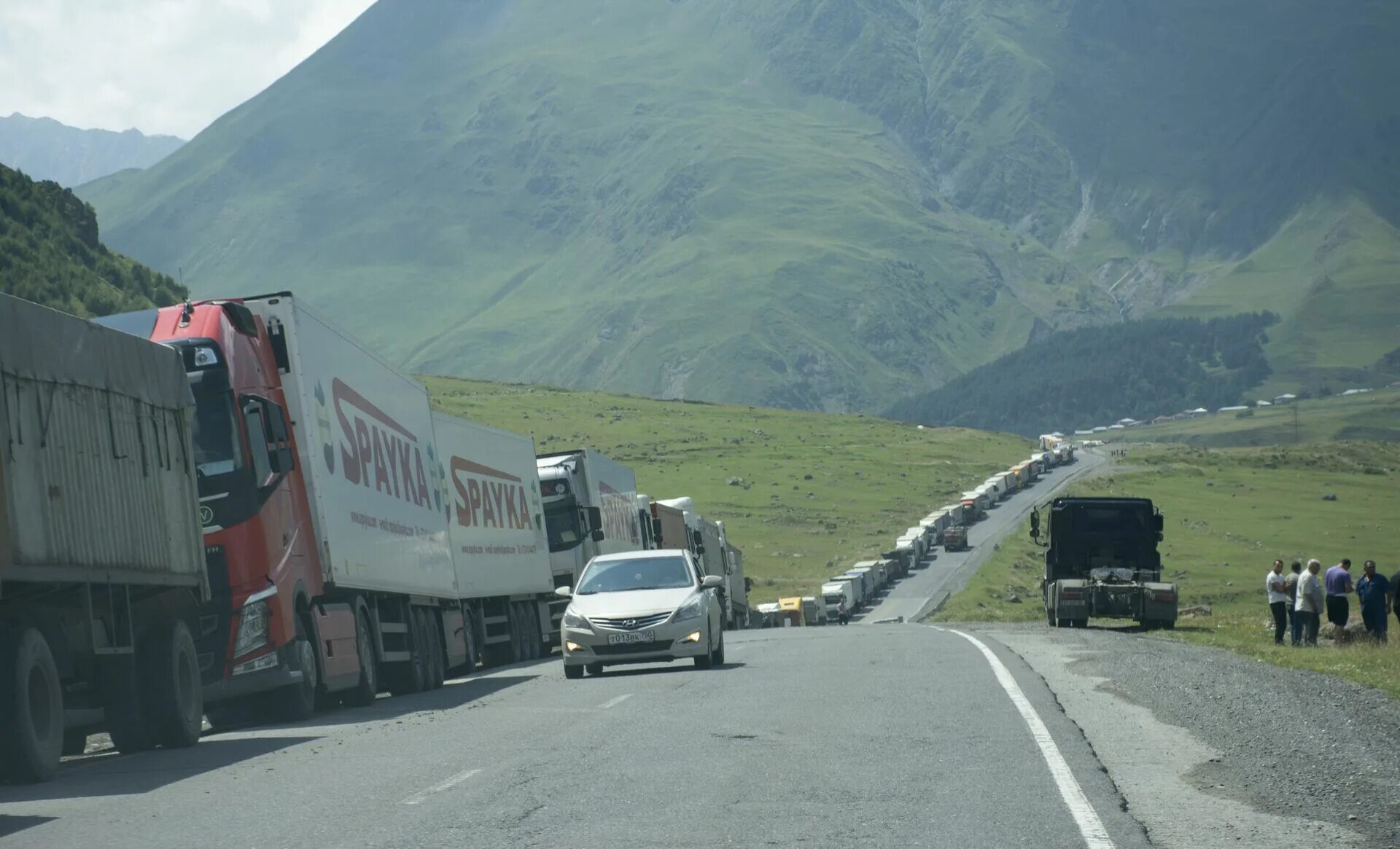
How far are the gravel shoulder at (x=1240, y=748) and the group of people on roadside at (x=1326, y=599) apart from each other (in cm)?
626

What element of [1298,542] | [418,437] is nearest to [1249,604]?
[1298,542]

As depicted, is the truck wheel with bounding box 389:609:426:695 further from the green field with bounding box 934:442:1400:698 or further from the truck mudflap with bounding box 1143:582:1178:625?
the truck mudflap with bounding box 1143:582:1178:625

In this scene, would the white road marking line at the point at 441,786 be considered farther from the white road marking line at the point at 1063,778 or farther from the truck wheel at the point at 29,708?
the white road marking line at the point at 1063,778

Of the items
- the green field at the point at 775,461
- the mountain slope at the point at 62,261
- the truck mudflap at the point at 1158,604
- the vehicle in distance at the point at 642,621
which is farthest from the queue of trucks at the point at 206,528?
the green field at the point at 775,461

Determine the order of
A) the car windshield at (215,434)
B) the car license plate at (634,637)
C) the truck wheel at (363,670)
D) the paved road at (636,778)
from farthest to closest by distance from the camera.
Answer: the car license plate at (634,637) → the truck wheel at (363,670) → the car windshield at (215,434) → the paved road at (636,778)

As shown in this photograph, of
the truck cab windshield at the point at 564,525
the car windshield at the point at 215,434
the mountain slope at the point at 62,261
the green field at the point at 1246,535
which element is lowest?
the green field at the point at 1246,535

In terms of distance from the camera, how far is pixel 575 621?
75.1ft

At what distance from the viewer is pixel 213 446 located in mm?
17875

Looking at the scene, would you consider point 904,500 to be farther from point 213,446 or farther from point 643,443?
point 213,446

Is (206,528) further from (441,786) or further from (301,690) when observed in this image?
(441,786)

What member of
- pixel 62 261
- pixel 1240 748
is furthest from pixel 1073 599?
pixel 62 261

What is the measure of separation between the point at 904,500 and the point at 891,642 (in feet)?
327

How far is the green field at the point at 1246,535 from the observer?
32.3 m

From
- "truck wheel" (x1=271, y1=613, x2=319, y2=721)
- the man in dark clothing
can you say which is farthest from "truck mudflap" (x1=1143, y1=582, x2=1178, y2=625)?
"truck wheel" (x1=271, y1=613, x2=319, y2=721)
